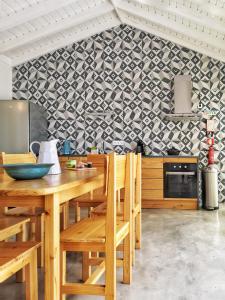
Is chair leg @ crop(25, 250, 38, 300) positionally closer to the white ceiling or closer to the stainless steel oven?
the white ceiling

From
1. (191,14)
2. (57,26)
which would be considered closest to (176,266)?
(191,14)

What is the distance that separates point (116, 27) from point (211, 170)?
3.30 meters

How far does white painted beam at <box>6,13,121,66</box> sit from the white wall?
134 mm

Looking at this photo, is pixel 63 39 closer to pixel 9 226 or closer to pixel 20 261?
pixel 9 226

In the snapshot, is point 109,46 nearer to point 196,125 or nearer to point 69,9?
point 69,9

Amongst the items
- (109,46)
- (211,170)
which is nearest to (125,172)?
(211,170)

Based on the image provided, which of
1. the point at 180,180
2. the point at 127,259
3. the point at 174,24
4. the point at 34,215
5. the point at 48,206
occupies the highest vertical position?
the point at 174,24

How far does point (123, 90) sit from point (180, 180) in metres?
2.07

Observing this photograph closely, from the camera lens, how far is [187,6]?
4.63 metres

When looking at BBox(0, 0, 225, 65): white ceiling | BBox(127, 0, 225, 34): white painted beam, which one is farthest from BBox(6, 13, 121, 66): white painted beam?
BBox(127, 0, 225, 34): white painted beam

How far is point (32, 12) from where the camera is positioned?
4613mm

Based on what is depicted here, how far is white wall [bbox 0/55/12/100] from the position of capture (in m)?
6.06

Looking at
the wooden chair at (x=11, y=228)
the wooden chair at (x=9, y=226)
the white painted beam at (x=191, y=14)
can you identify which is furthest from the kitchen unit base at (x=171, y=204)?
the wooden chair at (x=9, y=226)

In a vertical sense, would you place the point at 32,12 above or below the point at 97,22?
below
